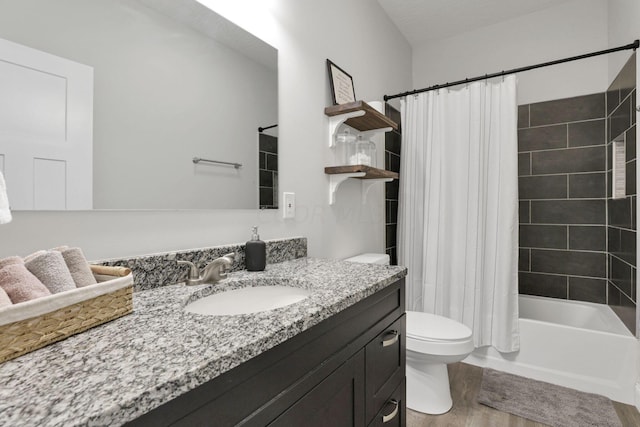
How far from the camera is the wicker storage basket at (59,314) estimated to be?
0.51 meters

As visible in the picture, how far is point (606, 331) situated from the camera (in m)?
2.08

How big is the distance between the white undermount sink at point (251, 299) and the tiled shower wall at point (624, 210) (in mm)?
1995

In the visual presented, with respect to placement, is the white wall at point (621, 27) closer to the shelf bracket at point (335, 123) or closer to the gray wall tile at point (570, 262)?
the gray wall tile at point (570, 262)

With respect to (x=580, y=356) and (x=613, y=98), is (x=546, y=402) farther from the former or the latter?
(x=613, y=98)

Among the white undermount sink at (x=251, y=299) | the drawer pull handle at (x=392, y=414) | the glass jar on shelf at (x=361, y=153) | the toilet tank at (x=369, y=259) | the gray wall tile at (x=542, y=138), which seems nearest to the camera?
the white undermount sink at (x=251, y=299)

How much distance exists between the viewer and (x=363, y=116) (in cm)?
188

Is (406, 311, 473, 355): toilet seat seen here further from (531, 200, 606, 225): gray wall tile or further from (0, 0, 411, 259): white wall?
(531, 200, 606, 225): gray wall tile

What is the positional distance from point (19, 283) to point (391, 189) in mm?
2367

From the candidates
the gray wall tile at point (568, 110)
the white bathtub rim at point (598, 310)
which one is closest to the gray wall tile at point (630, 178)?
the gray wall tile at point (568, 110)

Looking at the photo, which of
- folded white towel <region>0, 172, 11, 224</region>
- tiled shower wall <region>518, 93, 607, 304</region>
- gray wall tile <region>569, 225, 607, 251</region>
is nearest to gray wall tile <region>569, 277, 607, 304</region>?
tiled shower wall <region>518, 93, 607, 304</region>

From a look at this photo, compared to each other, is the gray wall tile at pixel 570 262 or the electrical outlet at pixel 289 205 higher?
the electrical outlet at pixel 289 205

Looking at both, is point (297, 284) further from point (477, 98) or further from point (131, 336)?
point (477, 98)

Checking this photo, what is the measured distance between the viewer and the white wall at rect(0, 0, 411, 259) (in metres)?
0.90

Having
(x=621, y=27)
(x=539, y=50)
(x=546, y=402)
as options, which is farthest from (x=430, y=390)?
(x=539, y=50)
